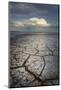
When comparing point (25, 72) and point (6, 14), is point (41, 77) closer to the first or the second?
point (25, 72)

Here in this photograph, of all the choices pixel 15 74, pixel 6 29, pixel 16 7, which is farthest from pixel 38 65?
pixel 16 7

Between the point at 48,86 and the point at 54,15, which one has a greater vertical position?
the point at 54,15

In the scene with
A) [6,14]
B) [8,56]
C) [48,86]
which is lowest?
[48,86]

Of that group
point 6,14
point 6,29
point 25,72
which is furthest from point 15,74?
point 6,14

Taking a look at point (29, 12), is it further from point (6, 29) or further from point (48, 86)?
point (48, 86)

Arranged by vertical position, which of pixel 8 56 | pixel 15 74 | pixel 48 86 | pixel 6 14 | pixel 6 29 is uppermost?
pixel 6 14

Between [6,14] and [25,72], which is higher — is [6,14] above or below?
above
